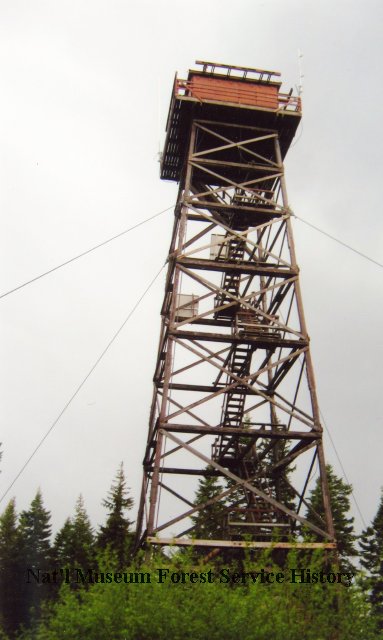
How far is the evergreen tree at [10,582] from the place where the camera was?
3773 centimetres

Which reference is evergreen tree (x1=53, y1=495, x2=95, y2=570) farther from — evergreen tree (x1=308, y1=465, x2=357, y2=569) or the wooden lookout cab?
the wooden lookout cab

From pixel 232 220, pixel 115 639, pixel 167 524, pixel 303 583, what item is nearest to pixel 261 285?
pixel 232 220

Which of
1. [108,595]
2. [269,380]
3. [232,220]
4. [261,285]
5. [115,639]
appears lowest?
[115,639]

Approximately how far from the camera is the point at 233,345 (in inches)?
551

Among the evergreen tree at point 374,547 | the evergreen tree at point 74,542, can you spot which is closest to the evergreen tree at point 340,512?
the evergreen tree at point 374,547

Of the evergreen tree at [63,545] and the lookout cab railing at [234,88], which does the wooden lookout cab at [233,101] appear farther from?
the evergreen tree at [63,545]

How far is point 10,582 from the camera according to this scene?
131 ft

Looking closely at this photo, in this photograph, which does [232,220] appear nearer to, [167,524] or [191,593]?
[167,524]

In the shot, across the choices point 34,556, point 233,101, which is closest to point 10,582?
point 34,556

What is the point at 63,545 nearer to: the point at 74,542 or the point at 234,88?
the point at 74,542

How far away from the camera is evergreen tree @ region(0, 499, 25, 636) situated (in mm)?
37734

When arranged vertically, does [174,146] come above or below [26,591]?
above

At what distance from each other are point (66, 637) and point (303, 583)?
3523mm

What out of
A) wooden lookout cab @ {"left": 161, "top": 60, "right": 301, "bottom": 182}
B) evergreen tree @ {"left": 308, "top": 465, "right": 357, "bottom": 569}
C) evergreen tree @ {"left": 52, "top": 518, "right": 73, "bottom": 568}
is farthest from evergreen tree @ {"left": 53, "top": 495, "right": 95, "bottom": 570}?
wooden lookout cab @ {"left": 161, "top": 60, "right": 301, "bottom": 182}
